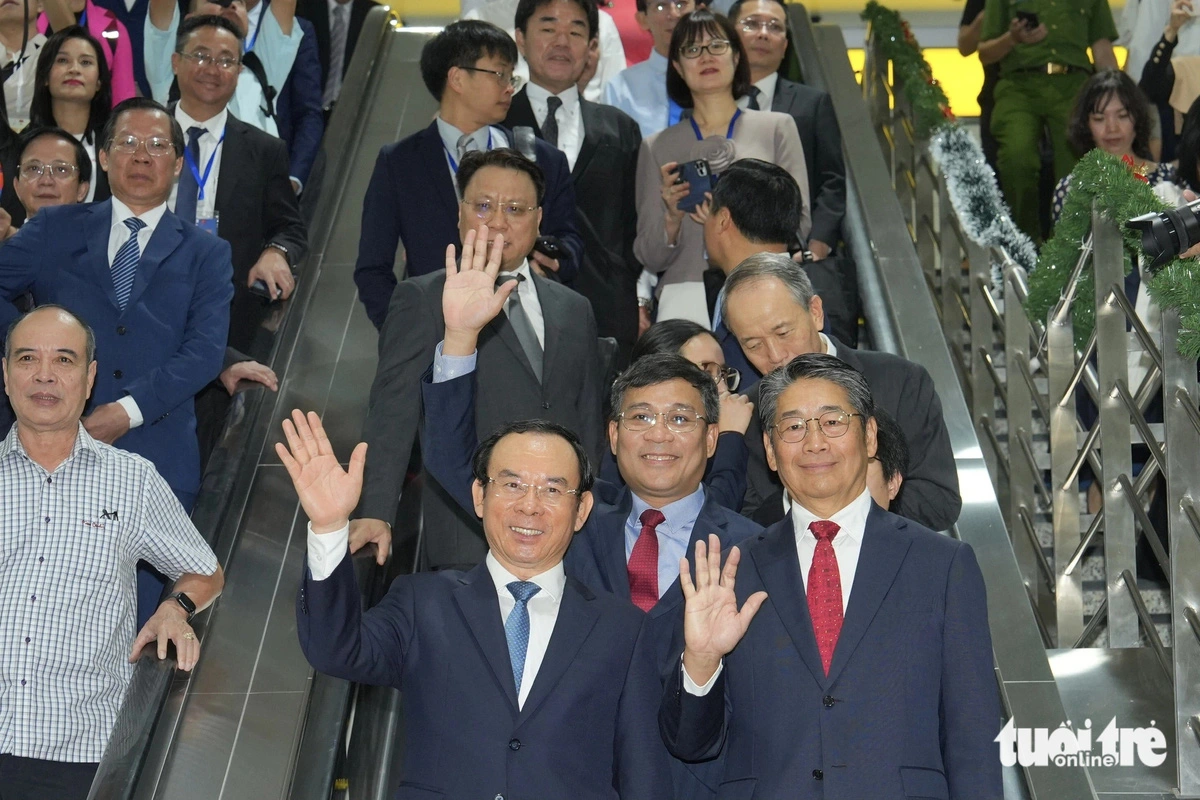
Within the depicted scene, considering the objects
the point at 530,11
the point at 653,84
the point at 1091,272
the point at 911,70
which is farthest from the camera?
the point at 911,70

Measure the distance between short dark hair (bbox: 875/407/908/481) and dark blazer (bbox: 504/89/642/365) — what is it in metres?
2.37

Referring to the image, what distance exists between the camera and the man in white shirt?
23.6ft

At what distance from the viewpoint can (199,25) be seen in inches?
259

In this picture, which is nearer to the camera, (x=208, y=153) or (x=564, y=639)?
(x=564, y=639)

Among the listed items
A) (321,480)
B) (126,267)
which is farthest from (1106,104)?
(321,480)

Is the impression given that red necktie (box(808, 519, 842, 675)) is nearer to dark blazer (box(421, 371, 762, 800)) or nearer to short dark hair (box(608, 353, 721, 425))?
dark blazer (box(421, 371, 762, 800))

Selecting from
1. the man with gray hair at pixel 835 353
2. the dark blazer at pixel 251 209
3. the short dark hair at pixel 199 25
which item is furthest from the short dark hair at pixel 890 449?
the short dark hair at pixel 199 25

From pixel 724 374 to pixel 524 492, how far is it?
4.38 ft

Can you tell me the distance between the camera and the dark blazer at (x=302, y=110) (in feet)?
24.6

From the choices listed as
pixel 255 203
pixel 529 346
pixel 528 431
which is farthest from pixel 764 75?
pixel 528 431

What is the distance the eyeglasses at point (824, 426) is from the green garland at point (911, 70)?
4.35m

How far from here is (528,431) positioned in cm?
372

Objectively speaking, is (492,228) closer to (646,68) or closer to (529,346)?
(529,346)

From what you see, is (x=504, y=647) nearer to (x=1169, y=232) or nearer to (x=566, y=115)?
(x=1169, y=232)
